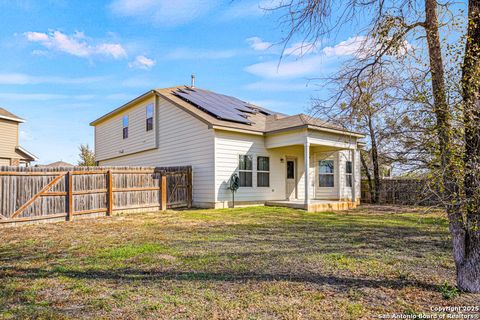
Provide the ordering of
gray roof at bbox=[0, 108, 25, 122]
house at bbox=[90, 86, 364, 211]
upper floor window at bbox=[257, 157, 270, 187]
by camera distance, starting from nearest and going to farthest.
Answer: house at bbox=[90, 86, 364, 211] → upper floor window at bbox=[257, 157, 270, 187] → gray roof at bbox=[0, 108, 25, 122]

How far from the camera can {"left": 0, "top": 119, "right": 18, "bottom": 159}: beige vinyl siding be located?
18.4 meters

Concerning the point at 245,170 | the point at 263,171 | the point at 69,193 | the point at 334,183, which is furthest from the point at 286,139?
the point at 69,193

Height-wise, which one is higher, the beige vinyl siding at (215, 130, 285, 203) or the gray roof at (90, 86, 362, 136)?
the gray roof at (90, 86, 362, 136)

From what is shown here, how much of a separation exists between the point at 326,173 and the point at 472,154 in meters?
13.1

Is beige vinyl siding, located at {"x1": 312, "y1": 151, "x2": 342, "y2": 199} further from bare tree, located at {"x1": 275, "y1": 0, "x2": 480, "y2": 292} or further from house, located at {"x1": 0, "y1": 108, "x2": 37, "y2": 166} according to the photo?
house, located at {"x1": 0, "y1": 108, "x2": 37, "y2": 166}

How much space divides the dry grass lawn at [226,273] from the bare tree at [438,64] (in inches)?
15.0

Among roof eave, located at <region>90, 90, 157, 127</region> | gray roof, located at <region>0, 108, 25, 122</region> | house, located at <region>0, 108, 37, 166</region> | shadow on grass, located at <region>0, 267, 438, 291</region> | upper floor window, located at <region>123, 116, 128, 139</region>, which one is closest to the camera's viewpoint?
shadow on grass, located at <region>0, 267, 438, 291</region>

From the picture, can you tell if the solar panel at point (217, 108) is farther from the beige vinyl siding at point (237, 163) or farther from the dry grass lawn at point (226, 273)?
the dry grass lawn at point (226, 273)

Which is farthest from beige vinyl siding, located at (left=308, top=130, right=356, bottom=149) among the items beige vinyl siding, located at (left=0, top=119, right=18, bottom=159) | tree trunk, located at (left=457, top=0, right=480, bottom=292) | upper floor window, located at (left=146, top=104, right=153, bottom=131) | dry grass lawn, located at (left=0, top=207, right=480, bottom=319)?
beige vinyl siding, located at (left=0, top=119, right=18, bottom=159)

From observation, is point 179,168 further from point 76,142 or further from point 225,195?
point 76,142

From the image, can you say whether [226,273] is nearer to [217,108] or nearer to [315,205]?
[315,205]

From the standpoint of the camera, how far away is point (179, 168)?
12.2 metres

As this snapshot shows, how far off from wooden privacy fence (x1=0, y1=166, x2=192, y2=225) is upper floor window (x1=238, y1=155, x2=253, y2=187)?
84.5 inches

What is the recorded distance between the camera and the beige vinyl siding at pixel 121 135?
1548 centimetres
